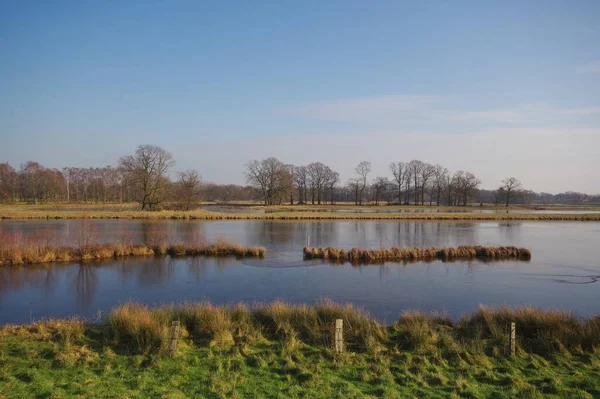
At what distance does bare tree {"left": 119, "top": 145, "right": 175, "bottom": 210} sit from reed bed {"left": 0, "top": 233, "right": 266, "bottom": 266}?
36.0m

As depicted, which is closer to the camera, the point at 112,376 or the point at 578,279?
the point at 112,376

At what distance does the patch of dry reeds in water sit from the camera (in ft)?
68.3

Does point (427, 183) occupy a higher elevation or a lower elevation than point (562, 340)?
higher

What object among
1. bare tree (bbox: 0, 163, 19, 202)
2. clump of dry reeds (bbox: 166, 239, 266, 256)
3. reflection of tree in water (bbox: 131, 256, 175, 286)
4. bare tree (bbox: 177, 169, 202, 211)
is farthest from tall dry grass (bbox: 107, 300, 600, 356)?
bare tree (bbox: 0, 163, 19, 202)

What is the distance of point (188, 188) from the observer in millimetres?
61656

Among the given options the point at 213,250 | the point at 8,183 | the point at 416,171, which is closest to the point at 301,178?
the point at 416,171

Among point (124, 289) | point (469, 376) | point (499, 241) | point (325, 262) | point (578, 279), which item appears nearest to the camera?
point (469, 376)

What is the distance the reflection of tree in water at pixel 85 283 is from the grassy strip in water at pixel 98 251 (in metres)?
1.58

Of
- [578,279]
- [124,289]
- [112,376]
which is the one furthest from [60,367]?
[578,279]

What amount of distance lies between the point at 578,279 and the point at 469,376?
14.5m

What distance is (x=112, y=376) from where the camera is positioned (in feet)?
23.3

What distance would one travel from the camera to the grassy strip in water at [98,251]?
2072cm

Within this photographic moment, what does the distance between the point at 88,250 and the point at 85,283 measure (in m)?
6.32

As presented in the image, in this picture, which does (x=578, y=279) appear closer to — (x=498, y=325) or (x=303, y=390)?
(x=498, y=325)
